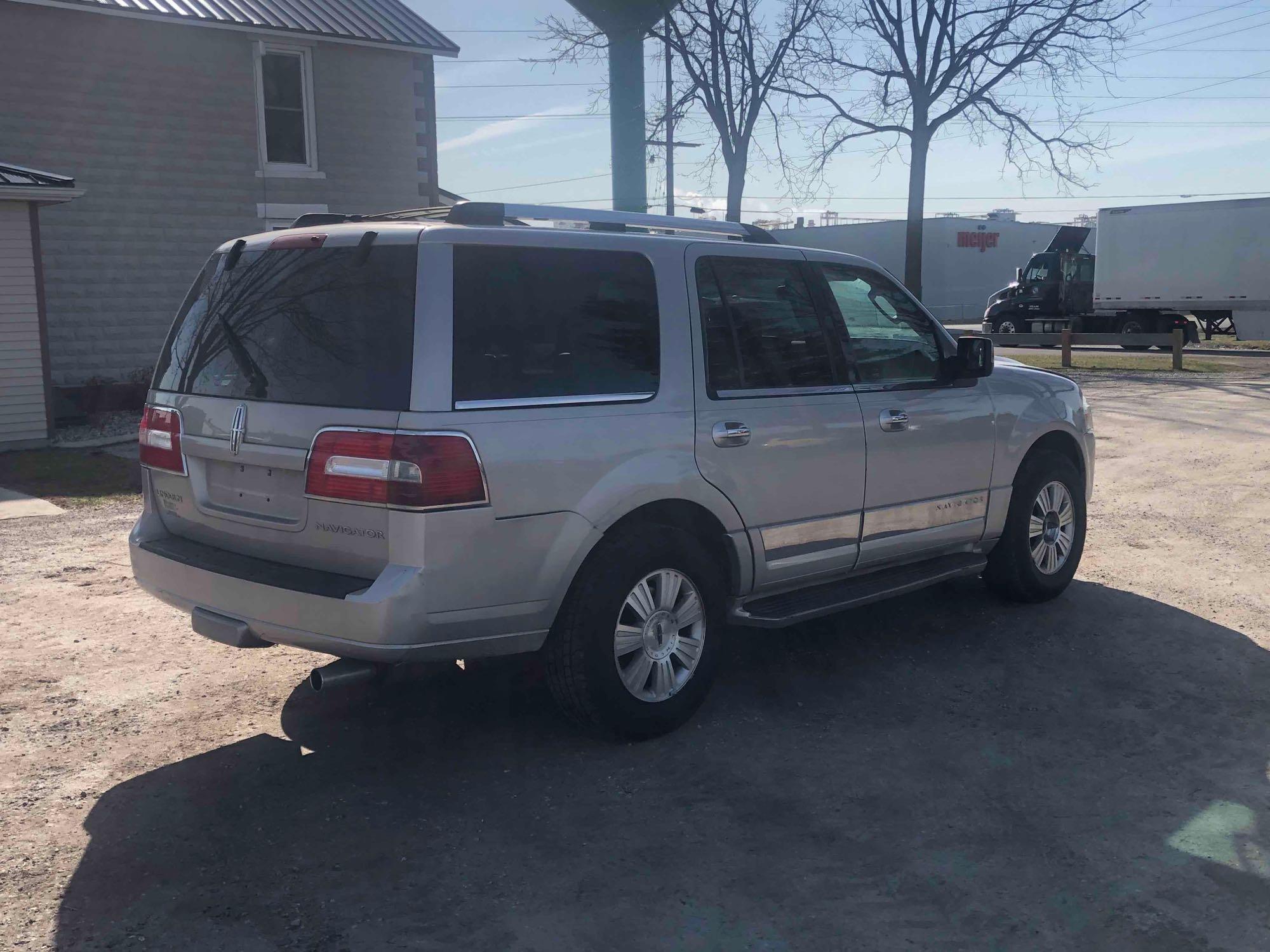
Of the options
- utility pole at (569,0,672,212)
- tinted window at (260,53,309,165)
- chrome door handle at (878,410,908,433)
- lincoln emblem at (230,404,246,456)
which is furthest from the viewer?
utility pole at (569,0,672,212)

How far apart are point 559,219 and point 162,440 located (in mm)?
1813

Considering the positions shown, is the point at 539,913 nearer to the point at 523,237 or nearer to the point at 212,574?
the point at 212,574

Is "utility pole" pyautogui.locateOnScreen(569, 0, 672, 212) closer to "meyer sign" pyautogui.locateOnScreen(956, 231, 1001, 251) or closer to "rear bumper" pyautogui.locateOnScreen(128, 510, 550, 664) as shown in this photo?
"rear bumper" pyautogui.locateOnScreen(128, 510, 550, 664)

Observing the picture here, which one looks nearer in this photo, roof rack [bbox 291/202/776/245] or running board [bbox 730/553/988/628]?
roof rack [bbox 291/202/776/245]

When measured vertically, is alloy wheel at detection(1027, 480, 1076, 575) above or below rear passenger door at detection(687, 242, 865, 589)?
below

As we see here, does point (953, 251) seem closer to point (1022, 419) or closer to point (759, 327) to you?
point (1022, 419)

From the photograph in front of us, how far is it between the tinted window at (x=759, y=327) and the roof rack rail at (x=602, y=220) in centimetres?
23

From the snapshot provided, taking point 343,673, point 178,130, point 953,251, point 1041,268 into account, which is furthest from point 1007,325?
point 343,673

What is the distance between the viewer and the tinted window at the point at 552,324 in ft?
13.2

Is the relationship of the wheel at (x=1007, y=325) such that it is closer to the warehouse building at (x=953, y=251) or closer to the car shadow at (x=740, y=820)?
the warehouse building at (x=953, y=251)

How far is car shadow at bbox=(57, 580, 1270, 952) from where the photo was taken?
3246 millimetres

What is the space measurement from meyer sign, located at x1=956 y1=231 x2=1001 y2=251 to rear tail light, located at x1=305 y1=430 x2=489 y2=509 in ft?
168

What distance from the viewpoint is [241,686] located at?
5.25m

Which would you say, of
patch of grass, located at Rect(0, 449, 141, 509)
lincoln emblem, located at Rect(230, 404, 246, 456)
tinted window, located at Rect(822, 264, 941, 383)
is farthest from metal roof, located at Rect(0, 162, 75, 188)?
tinted window, located at Rect(822, 264, 941, 383)
